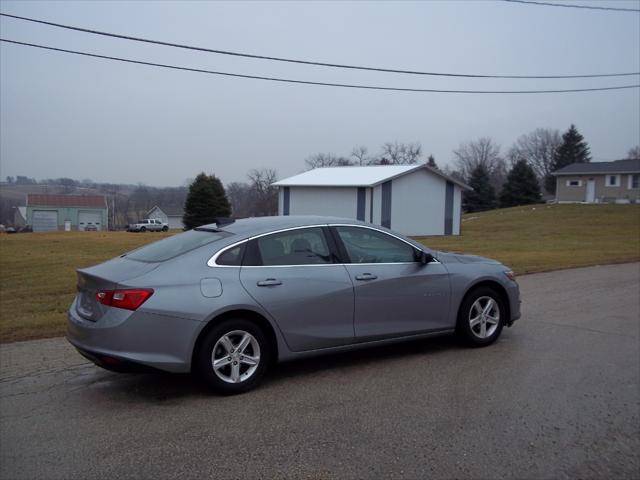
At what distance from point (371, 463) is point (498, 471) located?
2.63ft

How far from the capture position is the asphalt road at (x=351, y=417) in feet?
12.4

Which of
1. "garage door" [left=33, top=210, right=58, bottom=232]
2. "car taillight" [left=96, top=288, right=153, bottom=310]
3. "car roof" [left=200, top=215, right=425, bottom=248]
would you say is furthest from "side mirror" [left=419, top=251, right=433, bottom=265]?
"garage door" [left=33, top=210, right=58, bottom=232]

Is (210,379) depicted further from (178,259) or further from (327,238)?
(327,238)

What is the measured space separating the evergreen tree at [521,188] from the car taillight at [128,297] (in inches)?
2836

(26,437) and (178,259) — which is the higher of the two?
(178,259)

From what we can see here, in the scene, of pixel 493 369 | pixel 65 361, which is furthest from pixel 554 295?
pixel 65 361

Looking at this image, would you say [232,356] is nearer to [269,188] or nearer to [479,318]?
[479,318]

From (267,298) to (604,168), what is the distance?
59883 mm

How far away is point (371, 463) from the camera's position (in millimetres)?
3787

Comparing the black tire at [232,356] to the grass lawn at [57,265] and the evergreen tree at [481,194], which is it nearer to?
→ the grass lawn at [57,265]

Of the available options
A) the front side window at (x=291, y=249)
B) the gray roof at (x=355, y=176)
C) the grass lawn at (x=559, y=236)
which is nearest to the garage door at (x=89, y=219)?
the gray roof at (x=355, y=176)

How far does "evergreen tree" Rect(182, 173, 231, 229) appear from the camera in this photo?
4719 cm

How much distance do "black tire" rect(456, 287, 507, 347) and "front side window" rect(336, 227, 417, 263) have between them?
0.88m

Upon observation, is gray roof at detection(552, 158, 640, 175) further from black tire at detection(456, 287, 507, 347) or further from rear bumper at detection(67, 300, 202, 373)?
rear bumper at detection(67, 300, 202, 373)
